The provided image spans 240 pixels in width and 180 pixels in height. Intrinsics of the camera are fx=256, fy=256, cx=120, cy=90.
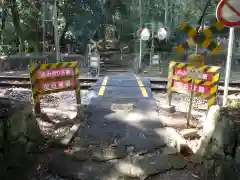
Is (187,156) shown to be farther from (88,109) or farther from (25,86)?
(25,86)

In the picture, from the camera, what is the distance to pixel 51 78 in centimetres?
639

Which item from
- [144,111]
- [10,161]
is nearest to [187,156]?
[144,111]

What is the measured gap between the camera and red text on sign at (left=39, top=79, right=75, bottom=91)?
247 inches

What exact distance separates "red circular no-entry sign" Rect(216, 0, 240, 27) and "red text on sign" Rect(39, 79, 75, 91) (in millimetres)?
3968

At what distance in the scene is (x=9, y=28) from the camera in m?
24.3

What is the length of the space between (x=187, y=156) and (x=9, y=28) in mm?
24063

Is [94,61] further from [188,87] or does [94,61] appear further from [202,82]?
[202,82]

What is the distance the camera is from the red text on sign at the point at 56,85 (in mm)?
6273

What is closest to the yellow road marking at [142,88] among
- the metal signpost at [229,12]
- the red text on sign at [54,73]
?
the red text on sign at [54,73]

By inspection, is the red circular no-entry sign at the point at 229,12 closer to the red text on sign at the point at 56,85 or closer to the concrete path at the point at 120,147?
the concrete path at the point at 120,147

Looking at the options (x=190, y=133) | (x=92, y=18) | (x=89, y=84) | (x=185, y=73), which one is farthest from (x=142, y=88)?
(x=92, y=18)

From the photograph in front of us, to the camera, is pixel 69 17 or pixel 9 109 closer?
pixel 9 109

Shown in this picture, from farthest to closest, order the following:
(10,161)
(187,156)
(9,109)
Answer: (187,156) → (9,109) → (10,161)

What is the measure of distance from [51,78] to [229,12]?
4.24 meters
